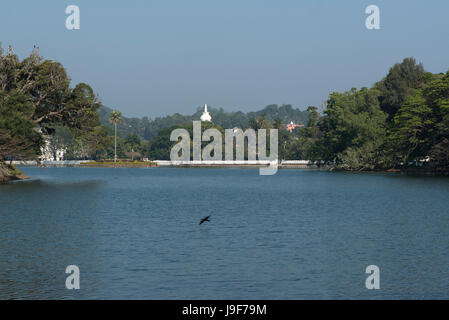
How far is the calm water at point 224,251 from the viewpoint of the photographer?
22.9m

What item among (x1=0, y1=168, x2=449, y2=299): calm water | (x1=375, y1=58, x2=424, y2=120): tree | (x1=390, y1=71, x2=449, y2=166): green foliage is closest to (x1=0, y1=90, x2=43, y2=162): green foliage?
(x1=0, y1=168, x2=449, y2=299): calm water

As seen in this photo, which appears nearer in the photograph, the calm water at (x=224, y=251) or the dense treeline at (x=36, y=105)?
the calm water at (x=224, y=251)

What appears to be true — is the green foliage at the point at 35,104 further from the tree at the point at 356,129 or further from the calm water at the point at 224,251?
the tree at the point at 356,129

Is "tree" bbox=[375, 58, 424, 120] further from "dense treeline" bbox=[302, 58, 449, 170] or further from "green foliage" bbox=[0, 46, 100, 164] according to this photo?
"green foliage" bbox=[0, 46, 100, 164]

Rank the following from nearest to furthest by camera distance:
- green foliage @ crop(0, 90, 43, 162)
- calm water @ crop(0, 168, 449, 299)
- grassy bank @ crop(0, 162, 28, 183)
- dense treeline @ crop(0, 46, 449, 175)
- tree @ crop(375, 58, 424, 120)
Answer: calm water @ crop(0, 168, 449, 299) → green foliage @ crop(0, 90, 43, 162) → dense treeline @ crop(0, 46, 449, 175) → grassy bank @ crop(0, 162, 28, 183) → tree @ crop(375, 58, 424, 120)

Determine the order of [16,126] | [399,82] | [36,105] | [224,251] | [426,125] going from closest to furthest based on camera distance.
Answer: [224,251], [16,126], [36,105], [426,125], [399,82]

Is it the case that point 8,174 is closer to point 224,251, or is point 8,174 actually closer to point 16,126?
point 16,126

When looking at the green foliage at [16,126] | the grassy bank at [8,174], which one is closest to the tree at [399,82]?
the grassy bank at [8,174]

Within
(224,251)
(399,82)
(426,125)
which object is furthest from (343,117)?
(224,251)

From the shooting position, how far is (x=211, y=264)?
27.4 meters

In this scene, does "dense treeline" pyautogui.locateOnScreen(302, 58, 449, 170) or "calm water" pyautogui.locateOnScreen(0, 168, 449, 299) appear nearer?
"calm water" pyautogui.locateOnScreen(0, 168, 449, 299)

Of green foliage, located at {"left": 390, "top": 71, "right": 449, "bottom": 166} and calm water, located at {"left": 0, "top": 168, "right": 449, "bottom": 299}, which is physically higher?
green foliage, located at {"left": 390, "top": 71, "right": 449, "bottom": 166}

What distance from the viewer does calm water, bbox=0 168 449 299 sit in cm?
2288

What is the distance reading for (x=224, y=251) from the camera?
31.0 m
